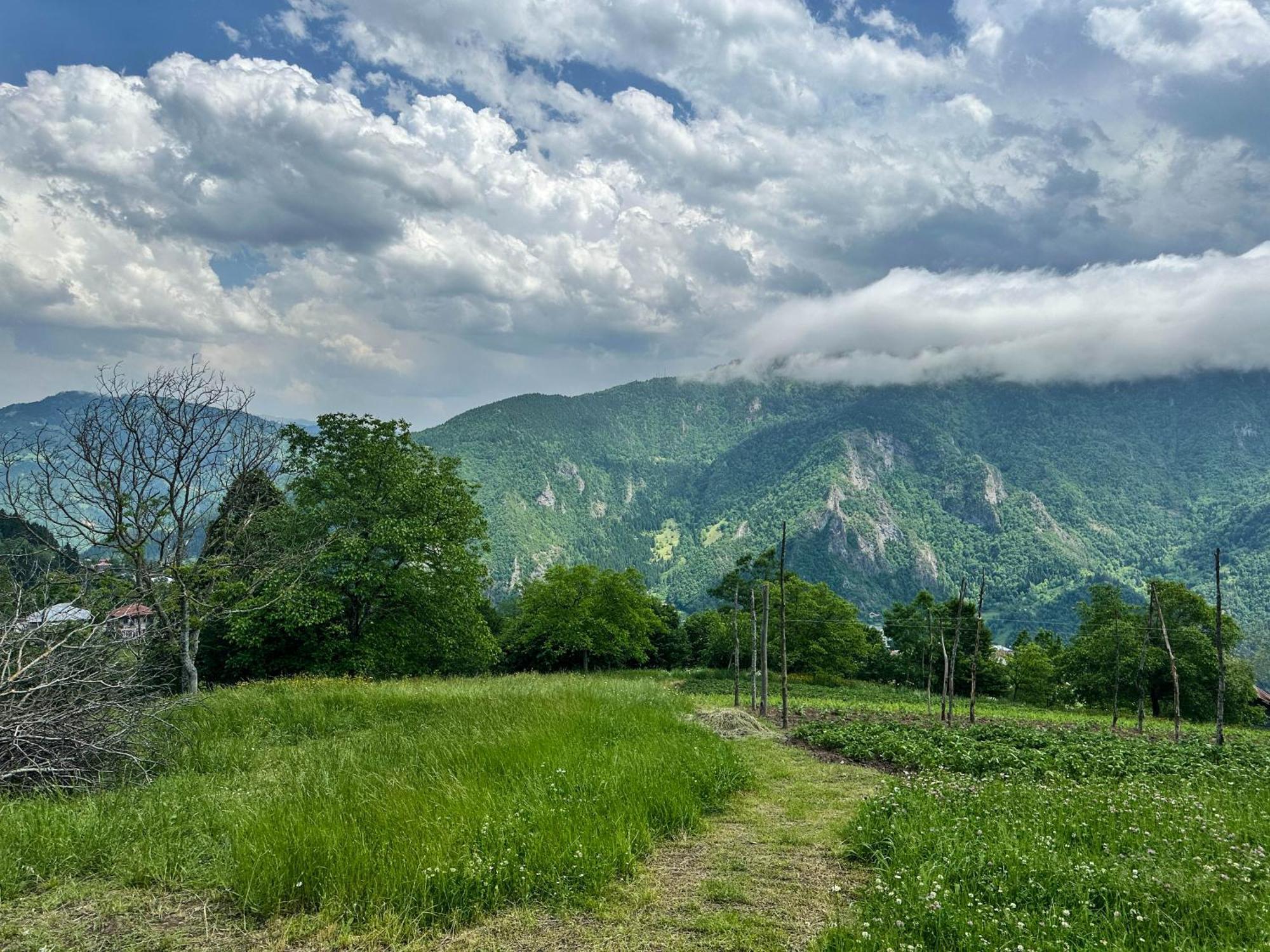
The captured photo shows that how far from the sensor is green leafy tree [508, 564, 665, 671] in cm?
5144

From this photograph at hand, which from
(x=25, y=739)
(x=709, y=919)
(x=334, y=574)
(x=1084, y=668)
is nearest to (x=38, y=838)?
(x=25, y=739)

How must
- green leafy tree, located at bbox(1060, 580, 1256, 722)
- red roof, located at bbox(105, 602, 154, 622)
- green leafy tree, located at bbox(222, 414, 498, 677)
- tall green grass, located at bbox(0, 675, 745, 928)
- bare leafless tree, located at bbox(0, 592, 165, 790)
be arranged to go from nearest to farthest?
tall green grass, located at bbox(0, 675, 745, 928) < bare leafless tree, located at bbox(0, 592, 165, 790) < red roof, located at bbox(105, 602, 154, 622) < green leafy tree, located at bbox(222, 414, 498, 677) < green leafy tree, located at bbox(1060, 580, 1256, 722)

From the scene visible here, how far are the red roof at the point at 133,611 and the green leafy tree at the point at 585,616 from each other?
36.5 m

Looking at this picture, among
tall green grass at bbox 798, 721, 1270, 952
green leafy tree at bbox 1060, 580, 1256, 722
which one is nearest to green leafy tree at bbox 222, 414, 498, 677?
tall green grass at bbox 798, 721, 1270, 952

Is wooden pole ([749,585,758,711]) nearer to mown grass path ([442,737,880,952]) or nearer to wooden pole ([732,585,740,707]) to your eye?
wooden pole ([732,585,740,707])

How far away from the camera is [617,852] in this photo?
18.8ft

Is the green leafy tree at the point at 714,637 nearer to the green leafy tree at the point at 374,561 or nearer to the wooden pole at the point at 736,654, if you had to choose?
the wooden pole at the point at 736,654

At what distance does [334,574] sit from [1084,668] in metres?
50.2

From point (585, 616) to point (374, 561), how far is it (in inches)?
1112

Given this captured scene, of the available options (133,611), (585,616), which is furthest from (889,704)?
(133,611)

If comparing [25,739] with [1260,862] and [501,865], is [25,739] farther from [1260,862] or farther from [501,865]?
[1260,862]

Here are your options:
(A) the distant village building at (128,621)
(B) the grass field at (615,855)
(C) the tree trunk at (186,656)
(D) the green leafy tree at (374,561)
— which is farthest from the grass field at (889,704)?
(A) the distant village building at (128,621)

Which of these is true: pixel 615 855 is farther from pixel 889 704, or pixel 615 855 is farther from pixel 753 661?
pixel 889 704

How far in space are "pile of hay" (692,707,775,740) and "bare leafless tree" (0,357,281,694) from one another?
11.2 m
